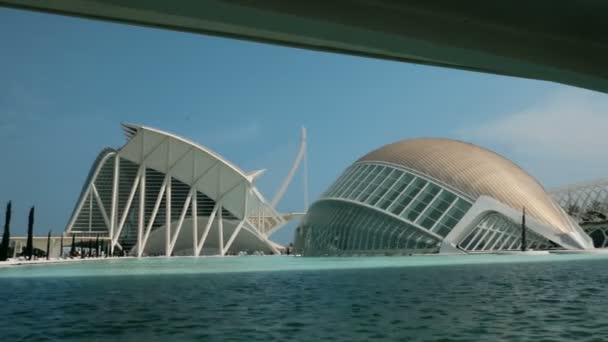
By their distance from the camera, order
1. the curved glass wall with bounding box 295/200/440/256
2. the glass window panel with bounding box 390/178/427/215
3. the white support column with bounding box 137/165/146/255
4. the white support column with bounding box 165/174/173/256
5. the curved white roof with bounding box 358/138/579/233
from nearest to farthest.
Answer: the curved glass wall with bounding box 295/200/440/256, the glass window panel with bounding box 390/178/427/215, the curved white roof with bounding box 358/138/579/233, the white support column with bounding box 137/165/146/255, the white support column with bounding box 165/174/173/256

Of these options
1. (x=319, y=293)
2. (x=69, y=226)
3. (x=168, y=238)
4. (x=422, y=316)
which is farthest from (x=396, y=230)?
(x=69, y=226)

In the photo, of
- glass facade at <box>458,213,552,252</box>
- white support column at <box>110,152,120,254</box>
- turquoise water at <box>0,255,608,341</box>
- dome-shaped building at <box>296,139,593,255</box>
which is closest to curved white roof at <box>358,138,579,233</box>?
dome-shaped building at <box>296,139,593,255</box>

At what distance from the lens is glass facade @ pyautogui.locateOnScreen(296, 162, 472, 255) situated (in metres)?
43.7

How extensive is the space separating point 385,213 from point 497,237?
900cm

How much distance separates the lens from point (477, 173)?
4947cm

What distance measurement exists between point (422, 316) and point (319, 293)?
480 cm

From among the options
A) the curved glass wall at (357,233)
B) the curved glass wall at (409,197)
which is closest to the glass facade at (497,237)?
the curved glass wall at (409,197)

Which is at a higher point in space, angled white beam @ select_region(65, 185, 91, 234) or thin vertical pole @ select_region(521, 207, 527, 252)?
angled white beam @ select_region(65, 185, 91, 234)

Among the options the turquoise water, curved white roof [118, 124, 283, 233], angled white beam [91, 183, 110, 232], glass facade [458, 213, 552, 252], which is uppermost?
curved white roof [118, 124, 283, 233]

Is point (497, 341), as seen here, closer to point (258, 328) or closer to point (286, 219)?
point (258, 328)

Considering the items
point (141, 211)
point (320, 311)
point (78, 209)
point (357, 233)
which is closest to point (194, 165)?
point (141, 211)

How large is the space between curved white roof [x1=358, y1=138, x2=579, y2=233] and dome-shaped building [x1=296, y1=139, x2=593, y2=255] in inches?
3.5

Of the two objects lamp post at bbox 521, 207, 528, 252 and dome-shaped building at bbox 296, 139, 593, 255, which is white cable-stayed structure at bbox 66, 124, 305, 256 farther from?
lamp post at bbox 521, 207, 528, 252

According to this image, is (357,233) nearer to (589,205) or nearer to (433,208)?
(433,208)
